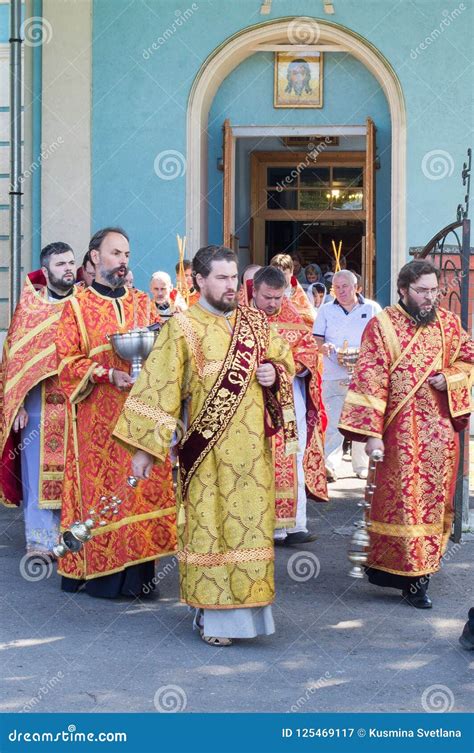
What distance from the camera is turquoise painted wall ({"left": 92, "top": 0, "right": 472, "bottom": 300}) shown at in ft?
43.5

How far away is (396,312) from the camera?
21.5 feet

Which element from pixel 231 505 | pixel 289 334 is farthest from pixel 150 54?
pixel 231 505

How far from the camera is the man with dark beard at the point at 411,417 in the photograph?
21.0 ft

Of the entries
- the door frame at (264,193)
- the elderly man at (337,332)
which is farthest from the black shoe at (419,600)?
the door frame at (264,193)

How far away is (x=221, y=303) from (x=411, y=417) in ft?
4.51

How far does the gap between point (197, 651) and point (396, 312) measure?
2094 millimetres

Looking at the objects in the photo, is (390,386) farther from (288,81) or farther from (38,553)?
(288,81)

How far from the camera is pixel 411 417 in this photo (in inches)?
255

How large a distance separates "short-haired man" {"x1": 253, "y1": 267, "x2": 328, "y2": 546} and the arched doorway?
542 centimetres

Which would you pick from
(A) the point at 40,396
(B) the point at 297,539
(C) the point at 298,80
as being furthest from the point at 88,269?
(C) the point at 298,80

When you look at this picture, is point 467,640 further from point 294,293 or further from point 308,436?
point 294,293

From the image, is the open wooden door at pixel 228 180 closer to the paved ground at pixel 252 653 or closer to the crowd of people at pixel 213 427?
the crowd of people at pixel 213 427

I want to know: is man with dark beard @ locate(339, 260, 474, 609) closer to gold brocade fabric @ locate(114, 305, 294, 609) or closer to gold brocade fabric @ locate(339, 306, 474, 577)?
gold brocade fabric @ locate(339, 306, 474, 577)

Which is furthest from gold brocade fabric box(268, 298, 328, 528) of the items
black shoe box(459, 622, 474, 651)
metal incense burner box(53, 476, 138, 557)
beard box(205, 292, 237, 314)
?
black shoe box(459, 622, 474, 651)
